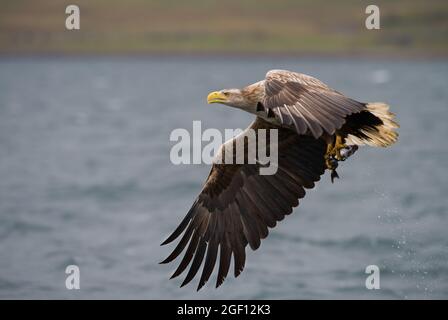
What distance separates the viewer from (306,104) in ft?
27.3

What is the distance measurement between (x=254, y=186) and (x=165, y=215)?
1013 cm

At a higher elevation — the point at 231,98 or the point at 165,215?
the point at 165,215

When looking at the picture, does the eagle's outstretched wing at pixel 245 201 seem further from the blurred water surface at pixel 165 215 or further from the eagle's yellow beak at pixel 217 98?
the blurred water surface at pixel 165 215

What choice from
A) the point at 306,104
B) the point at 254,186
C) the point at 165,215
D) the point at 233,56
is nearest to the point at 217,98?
the point at 254,186

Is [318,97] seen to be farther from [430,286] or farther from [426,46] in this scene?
[426,46]

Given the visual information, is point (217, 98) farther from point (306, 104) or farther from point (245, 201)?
point (306, 104)

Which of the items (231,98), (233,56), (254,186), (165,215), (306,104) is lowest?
(254,186)

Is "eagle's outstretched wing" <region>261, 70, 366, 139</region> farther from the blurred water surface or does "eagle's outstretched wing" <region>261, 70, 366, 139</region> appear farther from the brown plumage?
the blurred water surface

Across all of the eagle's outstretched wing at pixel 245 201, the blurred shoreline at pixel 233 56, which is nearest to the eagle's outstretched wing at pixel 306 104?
the eagle's outstretched wing at pixel 245 201

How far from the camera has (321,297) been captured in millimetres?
13453

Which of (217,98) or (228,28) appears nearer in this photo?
(217,98)

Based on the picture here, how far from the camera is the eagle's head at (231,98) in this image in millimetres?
9609

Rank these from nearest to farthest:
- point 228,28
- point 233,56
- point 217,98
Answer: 1. point 217,98
2. point 233,56
3. point 228,28

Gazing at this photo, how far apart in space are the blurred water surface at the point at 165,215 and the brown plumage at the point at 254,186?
335 cm
